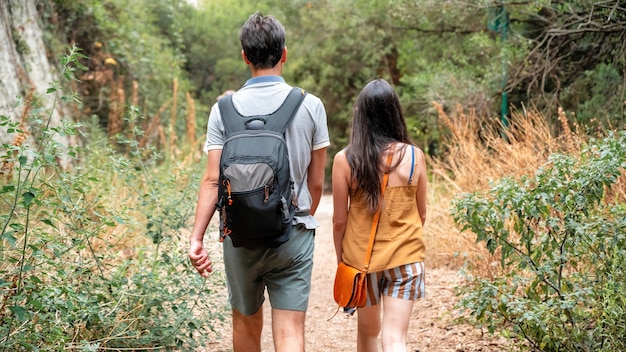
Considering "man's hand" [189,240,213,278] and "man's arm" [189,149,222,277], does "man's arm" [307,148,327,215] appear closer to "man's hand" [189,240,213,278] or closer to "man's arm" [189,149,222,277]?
"man's arm" [189,149,222,277]

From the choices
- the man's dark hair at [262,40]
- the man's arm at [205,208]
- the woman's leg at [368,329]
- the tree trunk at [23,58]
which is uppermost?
the tree trunk at [23,58]

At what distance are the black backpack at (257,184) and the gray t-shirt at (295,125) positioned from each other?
6 cm

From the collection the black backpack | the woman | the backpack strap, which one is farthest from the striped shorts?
the backpack strap

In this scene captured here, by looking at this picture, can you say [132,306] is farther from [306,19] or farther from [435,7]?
[306,19]

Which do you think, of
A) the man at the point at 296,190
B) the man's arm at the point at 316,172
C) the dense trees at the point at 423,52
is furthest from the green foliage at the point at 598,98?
the man at the point at 296,190

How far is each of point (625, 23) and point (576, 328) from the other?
16.3 feet

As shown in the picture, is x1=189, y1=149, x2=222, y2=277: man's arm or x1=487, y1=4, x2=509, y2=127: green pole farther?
x1=487, y1=4, x2=509, y2=127: green pole

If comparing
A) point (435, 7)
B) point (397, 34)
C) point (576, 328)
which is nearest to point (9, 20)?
point (435, 7)

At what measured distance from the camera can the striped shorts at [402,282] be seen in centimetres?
335

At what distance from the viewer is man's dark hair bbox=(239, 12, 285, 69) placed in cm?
305

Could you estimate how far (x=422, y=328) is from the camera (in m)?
5.18

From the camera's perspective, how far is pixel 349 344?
510 cm

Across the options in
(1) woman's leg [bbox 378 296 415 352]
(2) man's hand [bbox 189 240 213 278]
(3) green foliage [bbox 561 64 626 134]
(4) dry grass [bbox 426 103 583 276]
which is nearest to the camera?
(2) man's hand [bbox 189 240 213 278]

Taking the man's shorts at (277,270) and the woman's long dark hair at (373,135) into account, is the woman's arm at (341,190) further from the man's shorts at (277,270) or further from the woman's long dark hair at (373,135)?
the man's shorts at (277,270)
